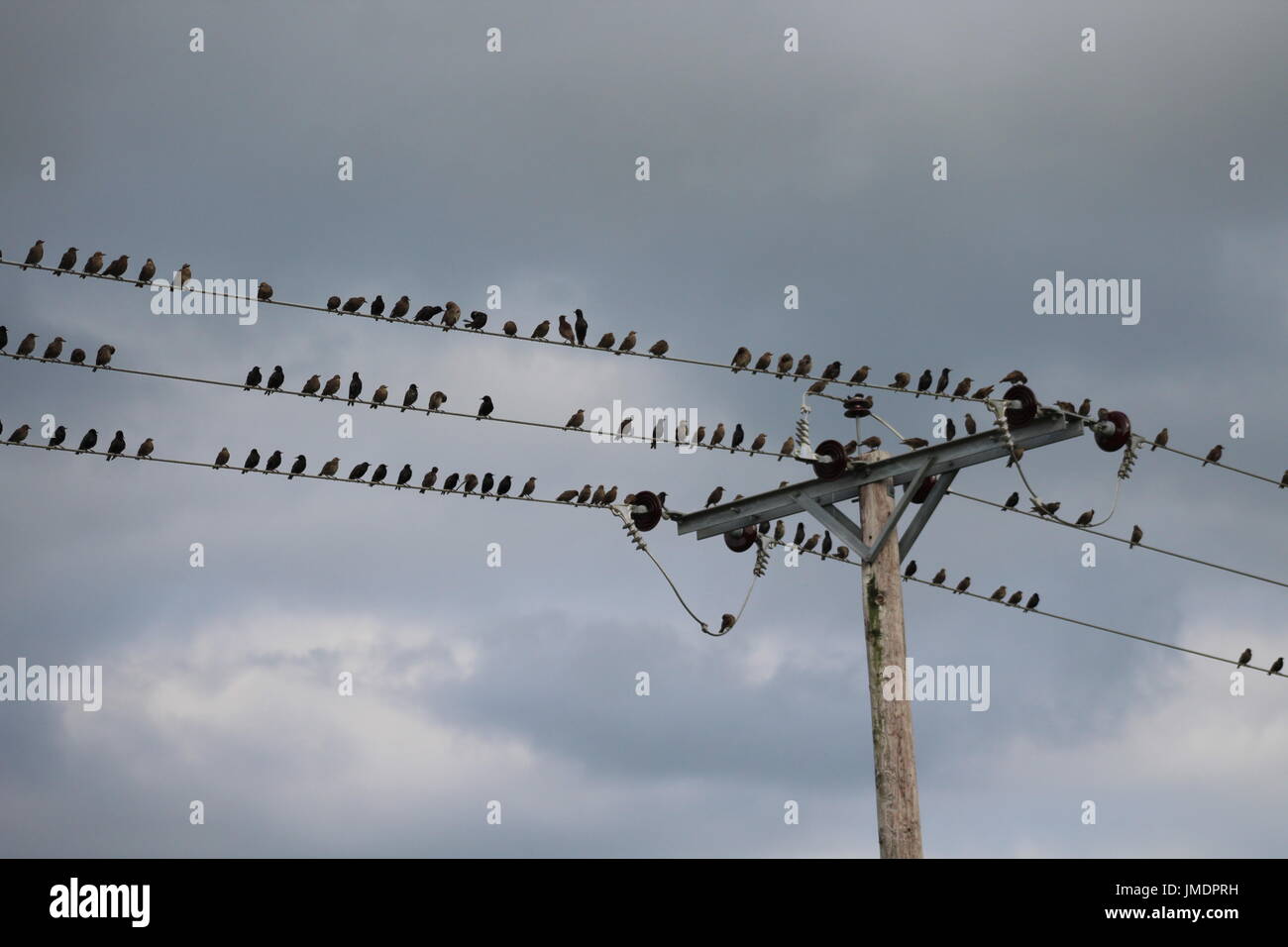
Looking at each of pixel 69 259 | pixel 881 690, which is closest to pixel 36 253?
pixel 69 259

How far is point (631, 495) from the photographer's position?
56.1 feet

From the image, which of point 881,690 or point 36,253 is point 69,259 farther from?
point 881,690

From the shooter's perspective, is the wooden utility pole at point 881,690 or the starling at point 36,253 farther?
the starling at point 36,253

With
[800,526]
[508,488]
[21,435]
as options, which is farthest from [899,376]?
[21,435]

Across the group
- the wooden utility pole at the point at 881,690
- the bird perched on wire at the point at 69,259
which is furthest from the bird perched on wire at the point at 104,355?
the wooden utility pole at the point at 881,690

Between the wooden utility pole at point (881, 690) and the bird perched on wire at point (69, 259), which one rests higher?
the bird perched on wire at point (69, 259)

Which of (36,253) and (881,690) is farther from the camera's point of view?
(36,253)

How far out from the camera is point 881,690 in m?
14.1

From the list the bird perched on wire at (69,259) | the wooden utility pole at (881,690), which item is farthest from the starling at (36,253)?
the wooden utility pole at (881,690)

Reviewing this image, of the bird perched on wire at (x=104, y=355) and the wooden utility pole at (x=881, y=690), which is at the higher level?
the bird perched on wire at (x=104, y=355)

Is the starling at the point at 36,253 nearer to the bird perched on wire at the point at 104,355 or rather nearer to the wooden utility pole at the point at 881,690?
the bird perched on wire at the point at 104,355

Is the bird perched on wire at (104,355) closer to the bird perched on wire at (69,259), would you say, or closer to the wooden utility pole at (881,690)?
the bird perched on wire at (69,259)

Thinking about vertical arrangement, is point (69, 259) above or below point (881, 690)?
above

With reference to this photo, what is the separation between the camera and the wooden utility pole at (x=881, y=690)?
13703mm
